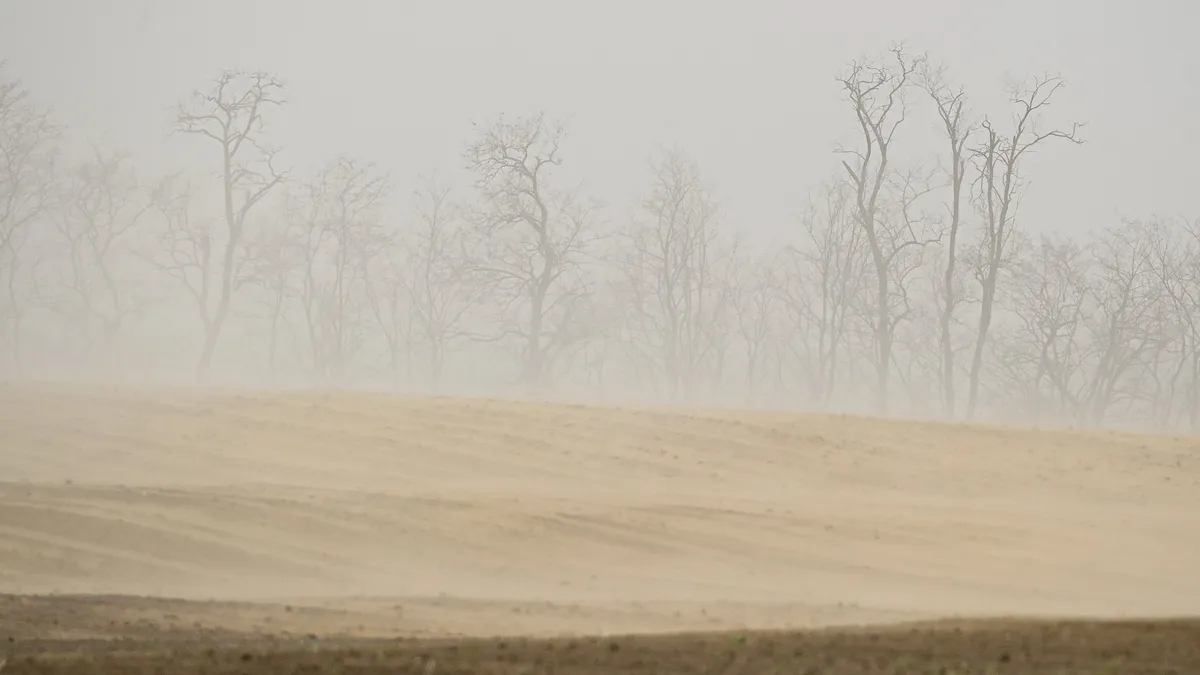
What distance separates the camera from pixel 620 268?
169 ft

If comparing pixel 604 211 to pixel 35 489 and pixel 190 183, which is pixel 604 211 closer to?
pixel 190 183

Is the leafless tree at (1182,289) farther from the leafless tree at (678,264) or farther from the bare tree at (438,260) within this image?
the bare tree at (438,260)

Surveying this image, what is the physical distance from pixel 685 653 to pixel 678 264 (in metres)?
40.4

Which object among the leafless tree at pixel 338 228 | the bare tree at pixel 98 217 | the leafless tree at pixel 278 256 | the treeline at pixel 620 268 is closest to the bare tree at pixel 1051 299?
the treeline at pixel 620 268

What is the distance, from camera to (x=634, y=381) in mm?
62156

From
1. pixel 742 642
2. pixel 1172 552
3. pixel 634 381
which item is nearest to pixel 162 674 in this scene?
pixel 742 642

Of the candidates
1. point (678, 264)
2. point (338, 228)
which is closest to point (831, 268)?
point (678, 264)

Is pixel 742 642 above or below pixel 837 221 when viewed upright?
below

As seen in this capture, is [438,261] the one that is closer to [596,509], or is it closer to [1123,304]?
[1123,304]

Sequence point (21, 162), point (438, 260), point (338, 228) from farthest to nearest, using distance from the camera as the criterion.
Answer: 1. point (438, 260)
2. point (338, 228)
3. point (21, 162)

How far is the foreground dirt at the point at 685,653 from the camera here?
5.91 m

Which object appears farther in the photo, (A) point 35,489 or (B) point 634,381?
(B) point 634,381

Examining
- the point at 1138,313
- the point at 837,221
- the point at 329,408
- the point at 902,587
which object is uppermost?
the point at 837,221

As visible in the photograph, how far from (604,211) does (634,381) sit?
15827 mm
